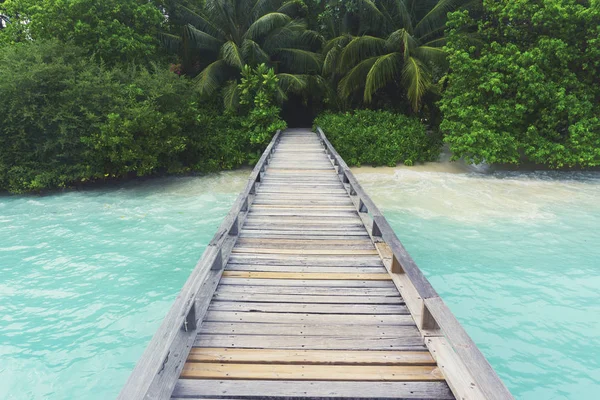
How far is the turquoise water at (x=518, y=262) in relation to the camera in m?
4.59

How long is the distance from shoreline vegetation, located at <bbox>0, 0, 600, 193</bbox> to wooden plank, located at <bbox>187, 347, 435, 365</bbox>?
9676 millimetres

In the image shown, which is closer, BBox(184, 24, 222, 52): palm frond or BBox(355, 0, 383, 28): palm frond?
BBox(355, 0, 383, 28): palm frond

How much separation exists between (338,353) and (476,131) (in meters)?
11.3

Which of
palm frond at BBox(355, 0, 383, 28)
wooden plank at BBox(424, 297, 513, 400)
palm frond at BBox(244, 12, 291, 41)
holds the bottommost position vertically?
wooden plank at BBox(424, 297, 513, 400)

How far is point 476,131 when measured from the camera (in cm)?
1238

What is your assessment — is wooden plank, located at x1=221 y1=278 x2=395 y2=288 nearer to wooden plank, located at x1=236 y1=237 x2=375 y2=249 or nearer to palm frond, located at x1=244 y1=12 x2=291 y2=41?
wooden plank, located at x1=236 y1=237 x2=375 y2=249

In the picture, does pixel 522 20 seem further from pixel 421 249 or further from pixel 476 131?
pixel 421 249

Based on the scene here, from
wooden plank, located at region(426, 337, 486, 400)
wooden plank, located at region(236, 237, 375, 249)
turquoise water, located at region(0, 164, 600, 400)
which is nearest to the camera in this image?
wooden plank, located at region(426, 337, 486, 400)

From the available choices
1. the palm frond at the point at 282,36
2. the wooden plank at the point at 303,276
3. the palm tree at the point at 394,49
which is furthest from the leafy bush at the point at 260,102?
the wooden plank at the point at 303,276

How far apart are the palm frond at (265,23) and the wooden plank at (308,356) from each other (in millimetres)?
13677

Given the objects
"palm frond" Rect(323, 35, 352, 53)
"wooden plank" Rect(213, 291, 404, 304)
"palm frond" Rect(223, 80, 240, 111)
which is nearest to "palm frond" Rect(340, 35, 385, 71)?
"palm frond" Rect(323, 35, 352, 53)

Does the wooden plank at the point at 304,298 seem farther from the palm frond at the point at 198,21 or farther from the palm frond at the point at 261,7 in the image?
the palm frond at the point at 261,7

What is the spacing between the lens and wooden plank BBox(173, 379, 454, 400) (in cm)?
250

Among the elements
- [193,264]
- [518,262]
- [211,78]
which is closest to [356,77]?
[211,78]
